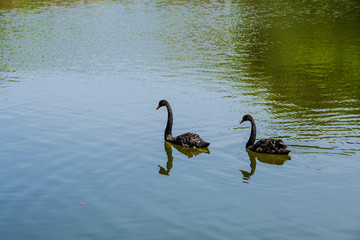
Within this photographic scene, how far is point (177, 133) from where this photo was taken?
11.2 metres

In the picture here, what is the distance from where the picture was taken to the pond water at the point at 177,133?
703cm

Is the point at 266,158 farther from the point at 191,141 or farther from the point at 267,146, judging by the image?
the point at 191,141

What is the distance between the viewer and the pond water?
23.1 ft

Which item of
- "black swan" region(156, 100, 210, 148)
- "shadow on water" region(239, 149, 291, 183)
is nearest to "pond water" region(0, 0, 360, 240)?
"shadow on water" region(239, 149, 291, 183)

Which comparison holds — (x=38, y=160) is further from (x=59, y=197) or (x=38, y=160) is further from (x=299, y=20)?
(x=299, y=20)

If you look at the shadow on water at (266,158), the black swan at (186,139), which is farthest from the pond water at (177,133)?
the black swan at (186,139)

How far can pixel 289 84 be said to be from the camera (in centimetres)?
1532

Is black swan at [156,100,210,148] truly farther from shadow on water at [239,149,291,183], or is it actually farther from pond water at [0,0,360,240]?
shadow on water at [239,149,291,183]

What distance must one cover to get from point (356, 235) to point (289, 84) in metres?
9.26

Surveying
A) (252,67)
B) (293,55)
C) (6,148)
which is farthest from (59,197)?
(293,55)

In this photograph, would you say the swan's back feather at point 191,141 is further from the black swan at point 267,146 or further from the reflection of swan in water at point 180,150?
the black swan at point 267,146

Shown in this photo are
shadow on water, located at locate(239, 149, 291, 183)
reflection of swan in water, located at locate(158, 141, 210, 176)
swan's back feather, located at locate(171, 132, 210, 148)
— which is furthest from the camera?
swan's back feather, located at locate(171, 132, 210, 148)

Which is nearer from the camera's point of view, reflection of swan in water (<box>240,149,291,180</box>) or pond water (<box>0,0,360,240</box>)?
pond water (<box>0,0,360,240</box>)

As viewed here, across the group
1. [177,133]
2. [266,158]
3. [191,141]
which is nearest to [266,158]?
[266,158]
